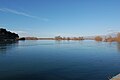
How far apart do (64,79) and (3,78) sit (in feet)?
13.8

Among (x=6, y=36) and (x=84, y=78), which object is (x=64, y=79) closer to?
(x=84, y=78)

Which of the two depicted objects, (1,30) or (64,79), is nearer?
(64,79)

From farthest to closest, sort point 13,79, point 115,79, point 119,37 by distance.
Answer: point 119,37, point 13,79, point 115,79

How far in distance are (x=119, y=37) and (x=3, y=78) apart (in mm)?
110221

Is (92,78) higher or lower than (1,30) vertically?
lower

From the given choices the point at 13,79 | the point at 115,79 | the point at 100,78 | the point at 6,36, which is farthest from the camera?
the point at 6,36

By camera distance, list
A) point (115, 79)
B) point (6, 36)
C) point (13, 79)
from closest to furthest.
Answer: point (115, 79) → point (13, 79) → point (6, 36)

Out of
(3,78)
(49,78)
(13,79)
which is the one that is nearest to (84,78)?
(49,78)

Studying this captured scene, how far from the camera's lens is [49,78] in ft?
37.6

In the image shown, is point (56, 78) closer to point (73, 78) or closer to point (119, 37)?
point (73, 78)

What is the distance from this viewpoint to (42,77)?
38.4ft

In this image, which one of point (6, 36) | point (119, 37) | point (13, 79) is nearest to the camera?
point (13, 79)

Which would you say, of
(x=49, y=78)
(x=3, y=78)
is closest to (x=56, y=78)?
(x=49, y=78)

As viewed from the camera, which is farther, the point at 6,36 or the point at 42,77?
the point at 6,36
